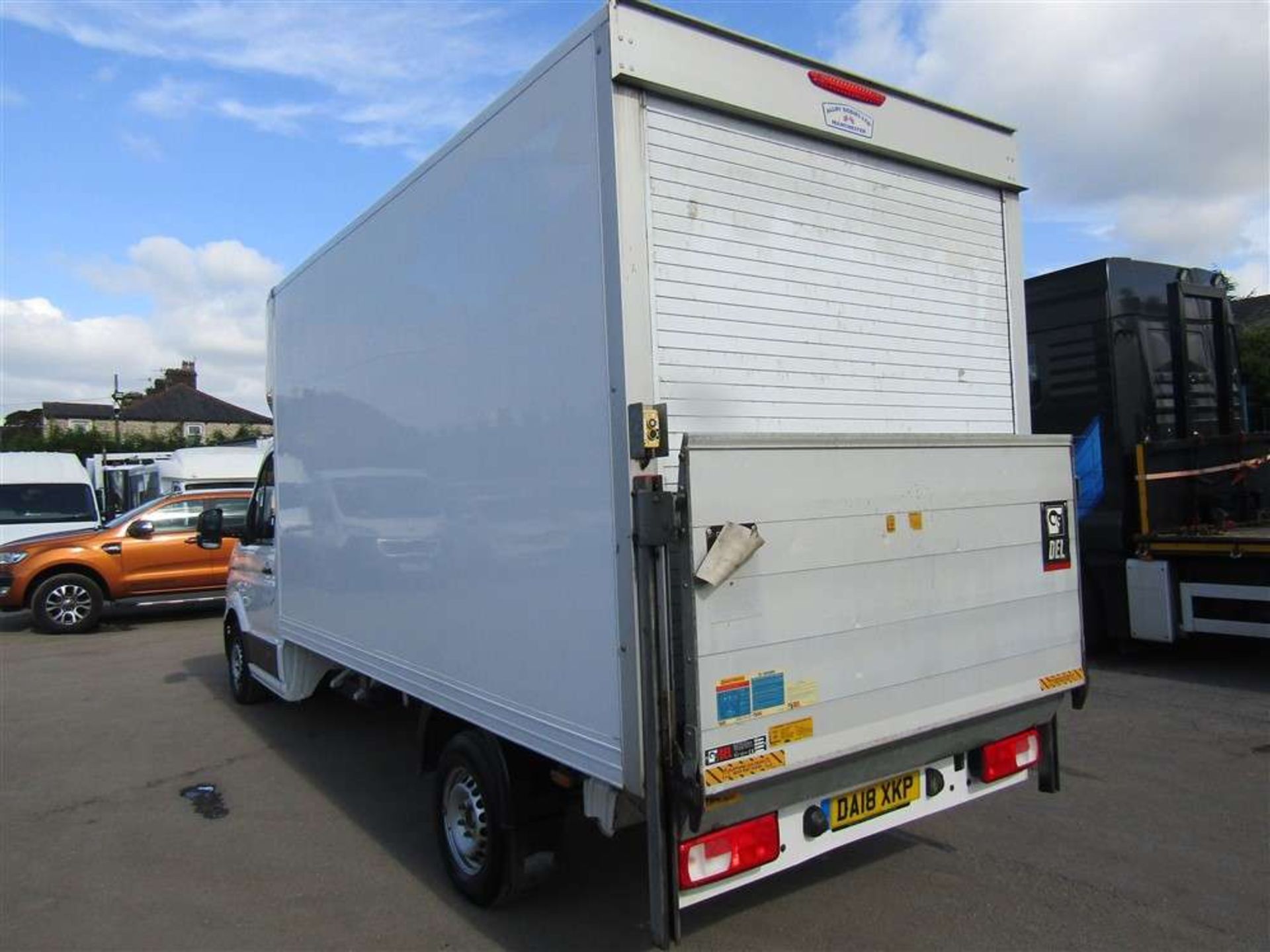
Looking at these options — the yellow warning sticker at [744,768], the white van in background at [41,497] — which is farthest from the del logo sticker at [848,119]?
the white van in background at [41,497]

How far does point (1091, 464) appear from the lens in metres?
7.99

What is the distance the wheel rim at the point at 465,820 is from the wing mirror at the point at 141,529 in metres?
11.2

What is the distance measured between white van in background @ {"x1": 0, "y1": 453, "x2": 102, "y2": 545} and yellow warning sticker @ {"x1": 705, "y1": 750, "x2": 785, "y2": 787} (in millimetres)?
15389

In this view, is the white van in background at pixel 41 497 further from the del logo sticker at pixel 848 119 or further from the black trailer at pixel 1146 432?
the del logo sticker at pixel 848 119

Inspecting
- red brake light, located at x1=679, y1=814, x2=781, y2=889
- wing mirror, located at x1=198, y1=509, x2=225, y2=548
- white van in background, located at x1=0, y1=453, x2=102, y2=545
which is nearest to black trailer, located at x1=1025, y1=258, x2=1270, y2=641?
red brake light, located at x1=679, y1=814, x2=781, y2=889

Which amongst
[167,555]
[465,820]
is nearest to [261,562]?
[465,820]

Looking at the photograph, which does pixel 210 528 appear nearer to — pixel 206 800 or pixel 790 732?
pixel 206 800

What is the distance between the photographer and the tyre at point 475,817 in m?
3.65

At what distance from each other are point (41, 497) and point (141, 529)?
3834mm

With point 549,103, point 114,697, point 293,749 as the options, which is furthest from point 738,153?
point 114,697

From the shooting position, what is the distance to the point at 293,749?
6648mm

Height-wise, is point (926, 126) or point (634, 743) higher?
point (926, 126)

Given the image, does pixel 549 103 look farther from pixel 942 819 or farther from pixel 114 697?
pixel 114 697

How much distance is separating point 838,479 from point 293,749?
514cm
